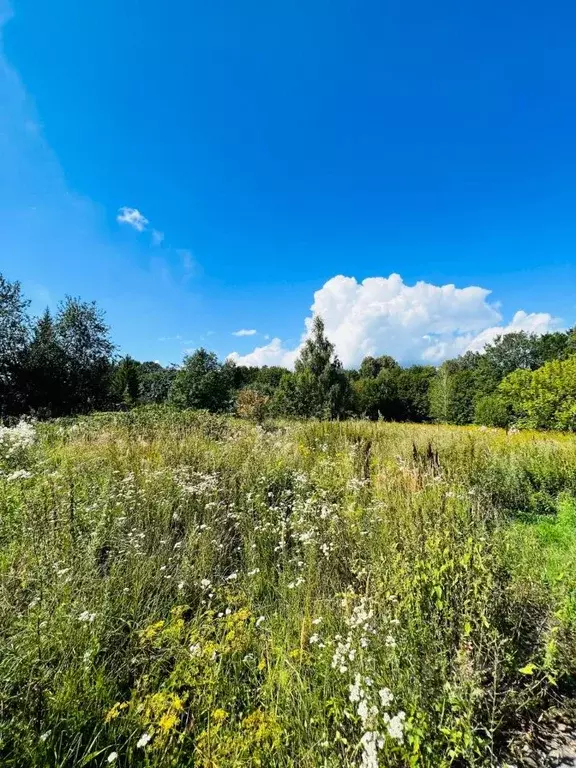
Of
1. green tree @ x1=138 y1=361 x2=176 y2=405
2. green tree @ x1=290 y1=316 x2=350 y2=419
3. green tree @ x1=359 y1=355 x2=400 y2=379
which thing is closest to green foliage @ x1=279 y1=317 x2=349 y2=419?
green tree @ x1=290 y1=316 x2=350 y2=419

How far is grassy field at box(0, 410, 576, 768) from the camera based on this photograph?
1.48 m

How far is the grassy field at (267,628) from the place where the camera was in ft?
4.84

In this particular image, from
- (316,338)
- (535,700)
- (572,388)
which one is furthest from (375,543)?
(316,338)

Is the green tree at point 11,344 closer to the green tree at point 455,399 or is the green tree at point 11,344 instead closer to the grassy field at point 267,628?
the grassy field at point 267,628

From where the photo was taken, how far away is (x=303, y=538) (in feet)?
9.15

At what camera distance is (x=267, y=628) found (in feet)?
6.86

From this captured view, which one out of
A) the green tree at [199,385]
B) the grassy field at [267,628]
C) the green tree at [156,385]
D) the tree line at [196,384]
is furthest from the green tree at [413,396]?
the grassy field at [267,628]

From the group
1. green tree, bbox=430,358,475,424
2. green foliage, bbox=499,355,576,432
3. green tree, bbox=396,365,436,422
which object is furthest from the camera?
green tree, bbox=396,365,436,422

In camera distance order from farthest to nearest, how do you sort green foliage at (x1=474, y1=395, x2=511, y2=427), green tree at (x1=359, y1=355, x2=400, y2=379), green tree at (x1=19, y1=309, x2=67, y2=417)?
1. green tree at (x1=359, y1=355, x2=400, y2=379)
2. green foliage at (x1=474, y1=395, x2=511, y2=427)
3. green tree at (x1=19, y1=309, x2=67, y2=417)

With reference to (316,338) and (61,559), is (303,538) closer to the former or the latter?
(61,559)

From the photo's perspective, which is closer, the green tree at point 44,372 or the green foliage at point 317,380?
the green tree at point 44,372

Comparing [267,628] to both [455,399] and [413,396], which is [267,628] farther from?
[413,396]

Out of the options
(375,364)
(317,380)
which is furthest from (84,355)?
(375,364)

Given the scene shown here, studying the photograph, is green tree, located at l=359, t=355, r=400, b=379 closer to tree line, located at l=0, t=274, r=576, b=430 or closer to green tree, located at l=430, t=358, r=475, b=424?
green tree, located at l=430, t=358, r=475, b=424
